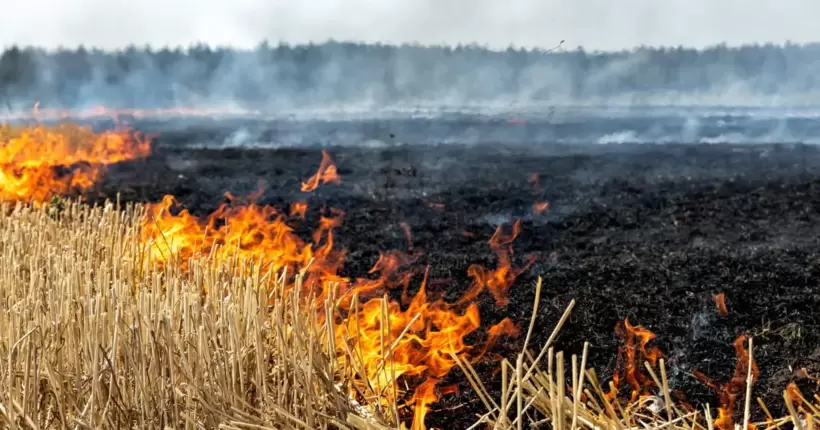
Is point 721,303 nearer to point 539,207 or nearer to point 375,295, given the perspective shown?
point 375,295

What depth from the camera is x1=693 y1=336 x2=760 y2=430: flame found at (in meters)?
2.94

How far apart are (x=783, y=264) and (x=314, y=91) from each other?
368 inches

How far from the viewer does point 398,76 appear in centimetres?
1218

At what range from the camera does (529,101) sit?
1087cm

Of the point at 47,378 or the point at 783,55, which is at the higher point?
the point at 783,55

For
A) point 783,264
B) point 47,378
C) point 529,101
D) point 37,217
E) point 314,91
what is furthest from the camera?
point 314,91

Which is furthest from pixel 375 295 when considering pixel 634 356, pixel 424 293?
pixel 634 356

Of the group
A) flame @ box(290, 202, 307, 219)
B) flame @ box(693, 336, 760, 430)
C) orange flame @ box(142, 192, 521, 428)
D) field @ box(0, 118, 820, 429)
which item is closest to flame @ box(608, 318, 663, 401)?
field @ box(0, 118, 820, 429)

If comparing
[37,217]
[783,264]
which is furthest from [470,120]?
[37,217]

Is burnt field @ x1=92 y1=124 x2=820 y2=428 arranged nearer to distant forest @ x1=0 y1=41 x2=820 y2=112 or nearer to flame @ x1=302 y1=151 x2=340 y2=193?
flame @ x1=302 y1=151 x2=340 y2=193

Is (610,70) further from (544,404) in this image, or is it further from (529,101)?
(544,404)

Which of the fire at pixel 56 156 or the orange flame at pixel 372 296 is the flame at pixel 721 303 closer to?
the orange flame at pixel 372 296

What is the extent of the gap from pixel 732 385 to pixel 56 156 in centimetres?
933

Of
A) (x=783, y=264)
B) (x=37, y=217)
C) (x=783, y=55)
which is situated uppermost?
(x=783, y=55)
